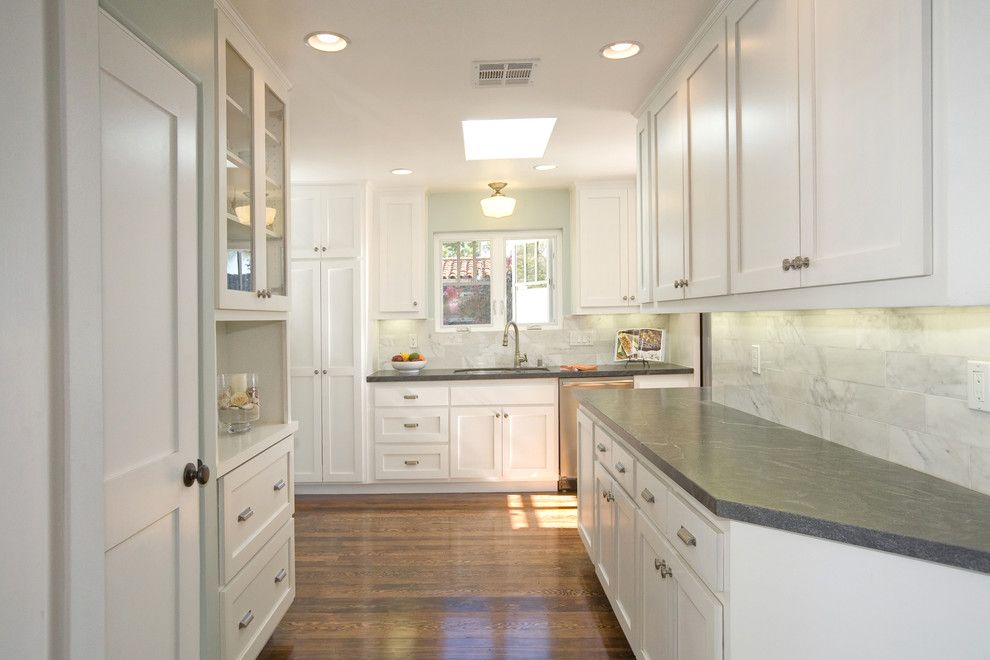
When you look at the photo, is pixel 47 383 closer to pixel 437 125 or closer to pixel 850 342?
pixel 850 342

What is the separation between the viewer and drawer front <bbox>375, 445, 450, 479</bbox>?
14.2 ft

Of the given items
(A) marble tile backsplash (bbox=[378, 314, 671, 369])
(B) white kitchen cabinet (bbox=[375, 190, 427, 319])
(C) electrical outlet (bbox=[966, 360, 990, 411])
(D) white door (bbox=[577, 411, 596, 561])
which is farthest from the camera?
(A) marble tile backsplash (bbox=[378, 314, 671, 369])

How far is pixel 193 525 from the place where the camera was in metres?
1.58

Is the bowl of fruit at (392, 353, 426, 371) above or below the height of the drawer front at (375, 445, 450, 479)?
above

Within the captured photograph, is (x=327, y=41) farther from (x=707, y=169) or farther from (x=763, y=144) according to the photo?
(x=763, y=144)

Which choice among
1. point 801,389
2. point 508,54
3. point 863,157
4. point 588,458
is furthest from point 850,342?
point 508,54

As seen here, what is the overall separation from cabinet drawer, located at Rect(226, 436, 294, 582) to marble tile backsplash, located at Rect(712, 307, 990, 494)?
77.2 inches

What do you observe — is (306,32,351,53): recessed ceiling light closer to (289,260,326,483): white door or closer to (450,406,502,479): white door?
(289,260,326,483): white door

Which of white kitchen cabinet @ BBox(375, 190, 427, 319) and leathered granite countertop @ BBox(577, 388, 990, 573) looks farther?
white kitchen cabinet @ BBox(375, 190, 427, 319)

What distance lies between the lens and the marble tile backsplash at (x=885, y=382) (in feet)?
4.26

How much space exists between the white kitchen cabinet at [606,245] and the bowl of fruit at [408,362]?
4.58 feet

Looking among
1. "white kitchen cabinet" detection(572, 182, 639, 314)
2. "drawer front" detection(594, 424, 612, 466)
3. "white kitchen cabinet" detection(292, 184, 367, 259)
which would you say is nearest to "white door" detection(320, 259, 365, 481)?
"white kitchen cabinet" detection(292, 184, 367, 259)

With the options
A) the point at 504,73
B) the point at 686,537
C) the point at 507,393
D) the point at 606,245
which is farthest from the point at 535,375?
the point at 686,537

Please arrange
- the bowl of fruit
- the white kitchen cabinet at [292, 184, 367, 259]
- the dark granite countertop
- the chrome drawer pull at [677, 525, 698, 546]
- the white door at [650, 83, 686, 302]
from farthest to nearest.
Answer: the bowl of fruit, the white kitchen cabinet at [292, 184, 367, 259], the dark granite countertop, the white door at [650, 83, 686, 302], the chrome drawer pull at [677, 525, 698, 546]
